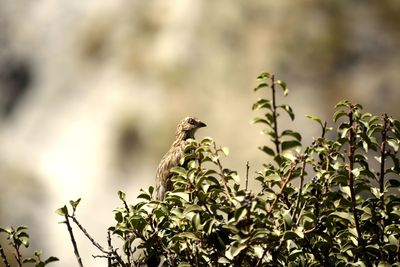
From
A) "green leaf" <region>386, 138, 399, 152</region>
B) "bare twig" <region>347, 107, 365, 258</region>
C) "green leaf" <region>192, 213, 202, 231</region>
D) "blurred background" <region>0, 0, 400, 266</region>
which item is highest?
"blurred background" <region>0, 0, 400, 266</region>

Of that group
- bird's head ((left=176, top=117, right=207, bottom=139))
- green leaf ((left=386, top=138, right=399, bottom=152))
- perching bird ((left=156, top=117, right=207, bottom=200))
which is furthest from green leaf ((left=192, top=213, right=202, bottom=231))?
bird's head ((left=176, top=117, right=207, bottom=139))

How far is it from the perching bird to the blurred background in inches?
125

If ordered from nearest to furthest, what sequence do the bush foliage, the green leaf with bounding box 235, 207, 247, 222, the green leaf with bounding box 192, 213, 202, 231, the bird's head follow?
the green leaf with bounding box 235, 207, 247, 222 → the bush foliage → the green leaf with bounding box 192, 213, 202, 231 → the bird's head

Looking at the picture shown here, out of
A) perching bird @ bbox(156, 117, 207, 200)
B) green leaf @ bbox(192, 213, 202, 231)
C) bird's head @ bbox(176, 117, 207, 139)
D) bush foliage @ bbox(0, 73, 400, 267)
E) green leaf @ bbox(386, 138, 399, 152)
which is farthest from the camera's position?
bird's head @ bbox(176, 117, 207, 139)

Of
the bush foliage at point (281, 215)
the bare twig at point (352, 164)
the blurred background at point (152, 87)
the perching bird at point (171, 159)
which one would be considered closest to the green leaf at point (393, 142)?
the bush foliage at point (281, 215)

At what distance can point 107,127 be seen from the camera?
11844mm

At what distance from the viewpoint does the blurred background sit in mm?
11070

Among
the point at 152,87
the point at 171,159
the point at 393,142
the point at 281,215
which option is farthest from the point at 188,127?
the point at 152,87

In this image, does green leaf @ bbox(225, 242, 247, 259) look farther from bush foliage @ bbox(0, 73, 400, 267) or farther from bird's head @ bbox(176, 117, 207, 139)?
bird's head @ bbox(176, 117, 207, 139)

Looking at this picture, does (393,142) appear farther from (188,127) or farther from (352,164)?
(188,127)

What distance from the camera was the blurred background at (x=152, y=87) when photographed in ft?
36.3

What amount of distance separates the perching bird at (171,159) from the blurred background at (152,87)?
317cm

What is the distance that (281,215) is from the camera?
9.11 feet

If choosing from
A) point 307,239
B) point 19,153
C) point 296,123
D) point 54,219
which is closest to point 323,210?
point 307,239
